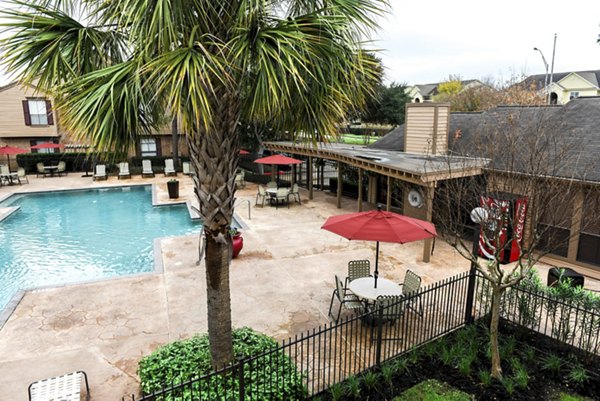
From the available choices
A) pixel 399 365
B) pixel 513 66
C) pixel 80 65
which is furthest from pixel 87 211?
pixel 513 66

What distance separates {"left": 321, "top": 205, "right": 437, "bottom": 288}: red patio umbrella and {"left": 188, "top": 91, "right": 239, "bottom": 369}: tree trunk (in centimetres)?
276

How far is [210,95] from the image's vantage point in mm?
4715

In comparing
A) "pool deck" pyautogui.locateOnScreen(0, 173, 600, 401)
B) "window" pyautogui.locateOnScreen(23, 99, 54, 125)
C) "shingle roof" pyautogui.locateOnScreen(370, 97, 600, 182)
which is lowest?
"pool deck" pyautogui.locateOnScreen(0, 173, 600, 401)

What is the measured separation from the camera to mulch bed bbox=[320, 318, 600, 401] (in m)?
5.92

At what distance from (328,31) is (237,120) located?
1557mm

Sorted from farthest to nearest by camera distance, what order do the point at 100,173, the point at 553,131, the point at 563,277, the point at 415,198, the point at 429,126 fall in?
the point at 100,173 < the point at 429,126 < the point at 415,198 < the point at 553,131 < the point at 563,277

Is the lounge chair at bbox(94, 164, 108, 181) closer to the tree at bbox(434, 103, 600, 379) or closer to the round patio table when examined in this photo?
the tree at bbox(434, 103, 600, 379)

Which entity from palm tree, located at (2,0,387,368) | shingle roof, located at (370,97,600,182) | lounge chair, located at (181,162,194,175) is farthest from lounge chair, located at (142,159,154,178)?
palm tree, located at (2,0,387,368)

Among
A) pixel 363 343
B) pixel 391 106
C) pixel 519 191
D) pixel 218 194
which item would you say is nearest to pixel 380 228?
pixel 363 343

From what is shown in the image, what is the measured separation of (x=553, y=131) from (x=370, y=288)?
244 inches

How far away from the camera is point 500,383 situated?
6.16 metres

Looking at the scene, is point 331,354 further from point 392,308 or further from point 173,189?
point 173,189

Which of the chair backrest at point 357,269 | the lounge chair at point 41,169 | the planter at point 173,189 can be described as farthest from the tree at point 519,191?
the lounge chair at point 41,169

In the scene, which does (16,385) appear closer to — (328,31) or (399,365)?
(399,365)
